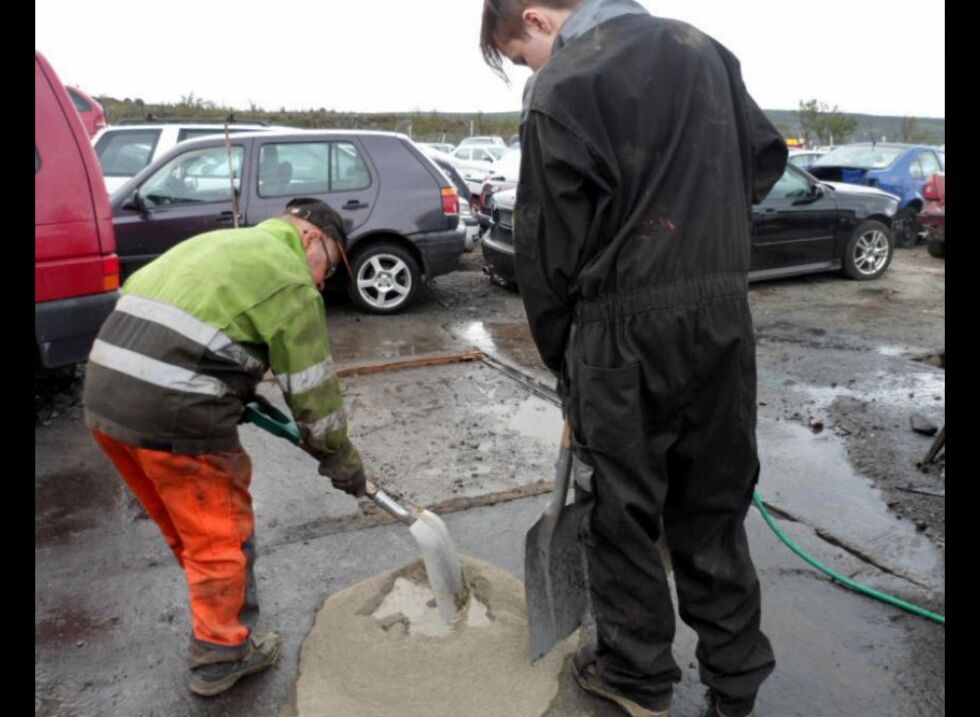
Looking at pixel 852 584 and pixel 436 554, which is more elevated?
pixel 436 554

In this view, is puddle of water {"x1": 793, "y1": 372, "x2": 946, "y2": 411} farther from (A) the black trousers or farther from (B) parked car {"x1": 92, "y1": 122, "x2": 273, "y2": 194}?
(B) parked car {"x1": 92, "y1": 122, "x2": 273, "y2": 194}

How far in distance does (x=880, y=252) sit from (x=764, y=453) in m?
6.67

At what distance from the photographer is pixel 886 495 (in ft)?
12.9

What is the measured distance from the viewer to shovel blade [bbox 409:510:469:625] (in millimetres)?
2793

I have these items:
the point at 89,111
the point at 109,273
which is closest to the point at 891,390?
the point at 109,273

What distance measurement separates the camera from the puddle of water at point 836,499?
11.0ft

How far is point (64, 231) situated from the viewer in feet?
14.2

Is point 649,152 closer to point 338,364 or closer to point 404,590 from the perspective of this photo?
point 404,590

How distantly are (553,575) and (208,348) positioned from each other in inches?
49.0

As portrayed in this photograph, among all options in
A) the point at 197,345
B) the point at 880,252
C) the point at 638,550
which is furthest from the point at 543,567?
the point at 880,252

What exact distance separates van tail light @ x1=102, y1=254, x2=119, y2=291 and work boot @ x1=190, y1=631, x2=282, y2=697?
105 inches

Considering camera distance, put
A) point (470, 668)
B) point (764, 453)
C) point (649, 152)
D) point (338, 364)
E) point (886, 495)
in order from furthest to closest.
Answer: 1. point (338, 364)
2. point (764, 453)
3. point (886, 495)
4. point (470, 668)
5. point (649, 152)

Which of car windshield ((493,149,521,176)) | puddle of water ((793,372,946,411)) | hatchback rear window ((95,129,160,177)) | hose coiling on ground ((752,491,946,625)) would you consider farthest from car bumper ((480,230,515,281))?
hose coiling on ground ((752,491,946,625))

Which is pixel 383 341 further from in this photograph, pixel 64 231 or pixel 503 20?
pixel 503 20
